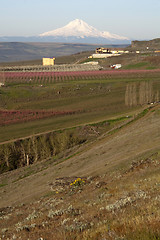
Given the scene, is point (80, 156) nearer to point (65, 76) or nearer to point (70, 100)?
Answer: point (70, 100)

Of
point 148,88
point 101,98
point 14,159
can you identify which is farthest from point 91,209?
point 148,88

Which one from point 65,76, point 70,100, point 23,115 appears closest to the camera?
point 23,115

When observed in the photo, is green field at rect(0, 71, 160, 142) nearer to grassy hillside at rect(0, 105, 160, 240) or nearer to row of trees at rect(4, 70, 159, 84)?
row of trees at rect(4, 70, 159, 84)

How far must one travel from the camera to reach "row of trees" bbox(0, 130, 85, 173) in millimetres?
39344

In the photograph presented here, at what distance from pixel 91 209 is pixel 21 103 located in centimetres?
5148

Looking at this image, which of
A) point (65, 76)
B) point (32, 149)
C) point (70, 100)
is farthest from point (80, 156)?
point (65, 76)

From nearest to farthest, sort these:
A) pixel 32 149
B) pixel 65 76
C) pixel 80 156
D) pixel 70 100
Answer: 1. pixel 80 156
2. pixel 32 149
3. pixel 70 100
4. pixel 65 76

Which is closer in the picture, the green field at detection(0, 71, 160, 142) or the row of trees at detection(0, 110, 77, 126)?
the green field at detection(0, 71, 160, 142)

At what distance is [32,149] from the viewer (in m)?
41.2

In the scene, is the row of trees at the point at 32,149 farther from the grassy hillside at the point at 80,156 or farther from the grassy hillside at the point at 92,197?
the grassy hillside at the point at 92,197

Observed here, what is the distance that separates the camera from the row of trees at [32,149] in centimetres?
3934

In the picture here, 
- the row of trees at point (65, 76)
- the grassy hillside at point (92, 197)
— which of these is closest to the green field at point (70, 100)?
the row of trees at point (65, 76)

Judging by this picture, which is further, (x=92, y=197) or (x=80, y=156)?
(x=80, y=156)

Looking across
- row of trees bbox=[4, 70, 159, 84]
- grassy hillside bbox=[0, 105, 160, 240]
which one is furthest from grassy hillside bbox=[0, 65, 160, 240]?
row of trees bbox=[4, 70, 159, 84]
